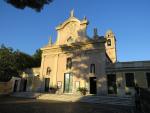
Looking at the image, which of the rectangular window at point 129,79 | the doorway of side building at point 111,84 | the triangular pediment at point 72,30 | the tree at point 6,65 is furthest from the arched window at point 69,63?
the tree at point 6,65

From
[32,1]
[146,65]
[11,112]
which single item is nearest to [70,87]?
[146,65]

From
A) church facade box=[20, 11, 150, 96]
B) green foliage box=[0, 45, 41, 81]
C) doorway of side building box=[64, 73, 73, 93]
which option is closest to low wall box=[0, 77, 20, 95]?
church facade box=[20, 11, 150, 96]

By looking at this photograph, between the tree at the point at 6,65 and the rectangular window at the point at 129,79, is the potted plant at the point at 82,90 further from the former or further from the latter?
the tree at the point at 6,65

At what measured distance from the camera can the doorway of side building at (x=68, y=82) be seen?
24.9 meters

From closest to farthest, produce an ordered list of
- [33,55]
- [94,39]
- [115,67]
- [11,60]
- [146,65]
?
1. [146,65]
2. [115,67]
3. [94,39]
4. [11,60]
5. [33,55]

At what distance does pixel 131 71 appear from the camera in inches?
847

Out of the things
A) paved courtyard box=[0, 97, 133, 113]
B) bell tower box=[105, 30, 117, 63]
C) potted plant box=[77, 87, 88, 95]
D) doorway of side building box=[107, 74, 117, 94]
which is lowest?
paved courtyard box=[0, 97, 133, 113]

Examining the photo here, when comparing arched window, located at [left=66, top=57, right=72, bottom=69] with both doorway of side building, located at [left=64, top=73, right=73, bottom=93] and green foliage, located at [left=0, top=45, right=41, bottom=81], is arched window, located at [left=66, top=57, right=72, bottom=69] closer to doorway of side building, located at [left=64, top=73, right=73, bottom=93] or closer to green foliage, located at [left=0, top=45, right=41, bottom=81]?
doorway of side building, located at [left=64, top=73, right=73, bottom=93]

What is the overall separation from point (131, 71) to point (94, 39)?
293 inches

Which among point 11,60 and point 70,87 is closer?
point 70,87

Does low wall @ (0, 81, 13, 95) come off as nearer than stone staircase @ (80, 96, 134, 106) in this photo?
No

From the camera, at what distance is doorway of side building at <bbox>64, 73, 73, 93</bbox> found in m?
24.9

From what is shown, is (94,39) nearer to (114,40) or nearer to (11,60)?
(114,40)

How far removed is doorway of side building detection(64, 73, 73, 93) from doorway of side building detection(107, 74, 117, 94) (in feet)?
20.1
